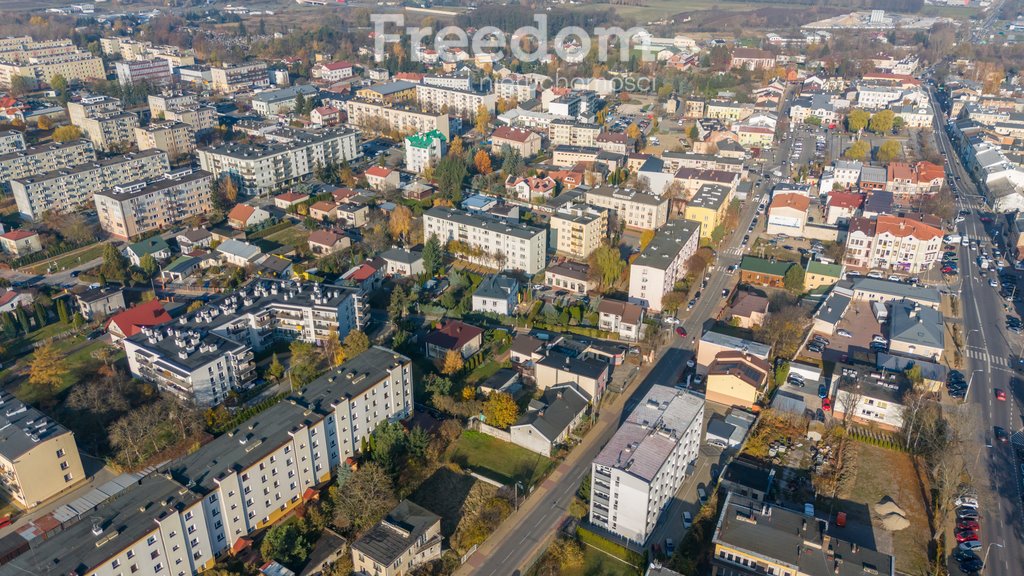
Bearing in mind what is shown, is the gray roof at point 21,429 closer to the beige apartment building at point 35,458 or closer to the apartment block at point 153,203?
the beige apartment building at point 35,458

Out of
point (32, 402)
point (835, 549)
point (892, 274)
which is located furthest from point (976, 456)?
point (32, 402)

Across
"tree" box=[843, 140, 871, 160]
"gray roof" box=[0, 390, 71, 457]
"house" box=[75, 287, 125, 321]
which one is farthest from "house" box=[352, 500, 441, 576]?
"tree" box=[843, 140, 871, 160]

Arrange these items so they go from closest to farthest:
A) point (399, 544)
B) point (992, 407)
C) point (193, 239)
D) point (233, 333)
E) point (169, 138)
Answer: point (399, 544) → point (992, 407) → point (233, 333) → point (193, 239) → point (169, 138)

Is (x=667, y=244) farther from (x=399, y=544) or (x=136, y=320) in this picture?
(x=136, y=320)

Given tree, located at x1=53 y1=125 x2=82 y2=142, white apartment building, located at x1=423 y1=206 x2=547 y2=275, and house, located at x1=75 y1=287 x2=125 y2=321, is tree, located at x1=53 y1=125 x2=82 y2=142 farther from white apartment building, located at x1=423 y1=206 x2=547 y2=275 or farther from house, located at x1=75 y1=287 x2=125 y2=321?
white apartment building, located at x1=423 y1=206 x2=547 y2=275

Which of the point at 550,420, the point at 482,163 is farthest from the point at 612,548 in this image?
the point at 482,163

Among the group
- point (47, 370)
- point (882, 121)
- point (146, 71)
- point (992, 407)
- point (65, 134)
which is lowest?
point (992, 407)

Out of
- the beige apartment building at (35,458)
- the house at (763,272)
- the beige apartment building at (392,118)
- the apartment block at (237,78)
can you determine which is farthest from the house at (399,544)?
the apartment block at (237,78)
